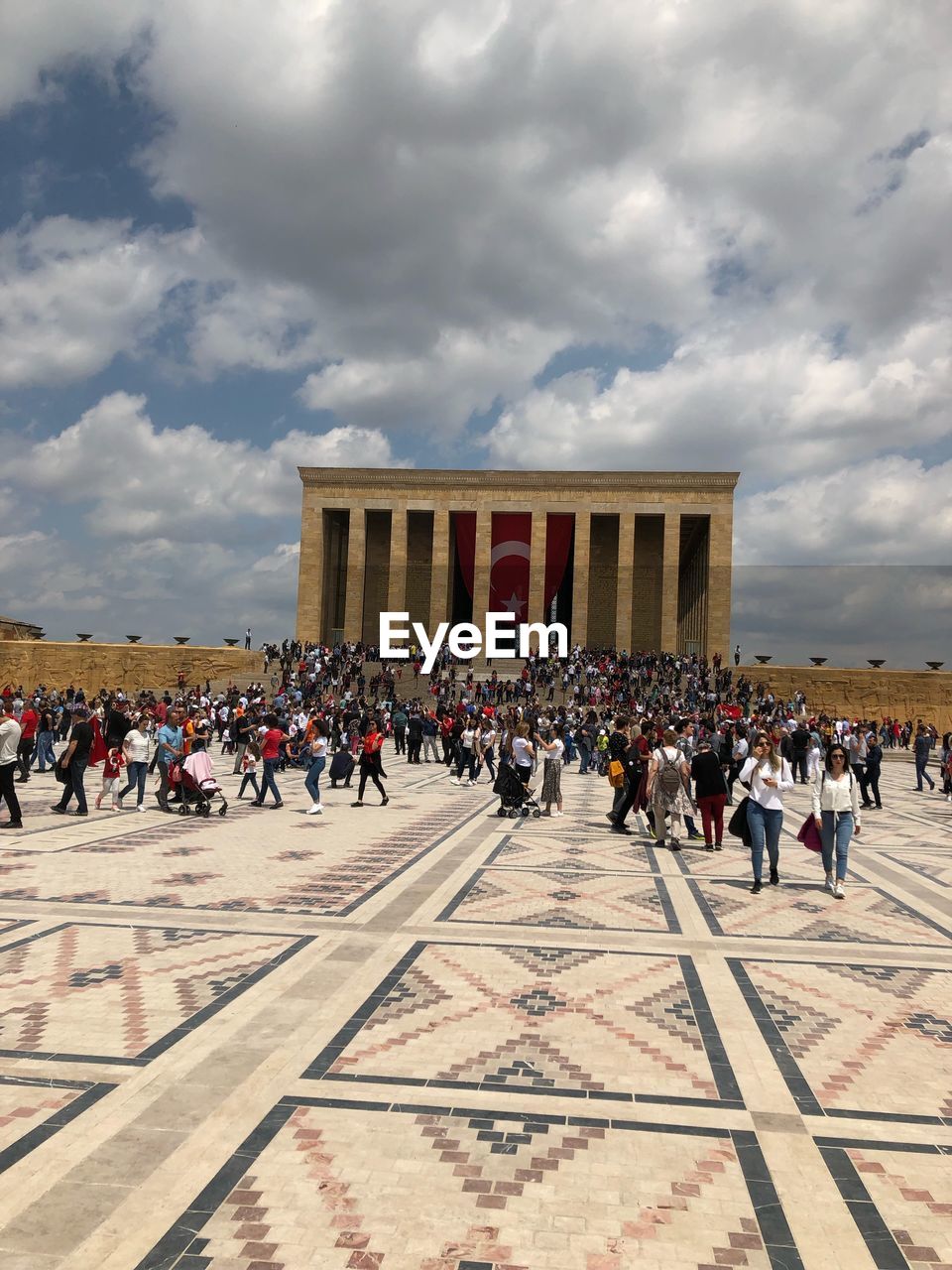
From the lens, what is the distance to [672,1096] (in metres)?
3.39

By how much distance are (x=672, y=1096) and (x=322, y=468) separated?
43205 millimetres

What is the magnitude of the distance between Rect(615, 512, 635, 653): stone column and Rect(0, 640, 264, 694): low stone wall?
1797 centimetres

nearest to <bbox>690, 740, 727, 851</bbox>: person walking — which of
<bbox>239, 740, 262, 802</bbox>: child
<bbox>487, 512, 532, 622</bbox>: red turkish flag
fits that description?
<bbox>239, 740, 262, 802</bbox>: child

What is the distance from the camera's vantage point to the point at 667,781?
934 centimetres

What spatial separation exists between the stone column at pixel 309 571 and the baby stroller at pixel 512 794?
33.6m

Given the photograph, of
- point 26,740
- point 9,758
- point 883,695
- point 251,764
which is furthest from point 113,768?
point 883,695

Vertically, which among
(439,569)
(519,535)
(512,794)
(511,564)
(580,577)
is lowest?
(512,794)

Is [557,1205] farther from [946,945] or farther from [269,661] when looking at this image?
[269,661]

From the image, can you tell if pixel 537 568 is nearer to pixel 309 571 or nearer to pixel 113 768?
pixel 309 571

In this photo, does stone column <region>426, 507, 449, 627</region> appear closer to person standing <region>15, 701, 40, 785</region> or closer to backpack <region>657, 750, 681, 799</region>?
person standing <region>15, 701, 40, 785</region>

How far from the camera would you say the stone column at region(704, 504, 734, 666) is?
4288 centimetres

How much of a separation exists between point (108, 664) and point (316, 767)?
31858mm

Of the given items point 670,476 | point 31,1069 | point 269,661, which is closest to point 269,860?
point 31,1069

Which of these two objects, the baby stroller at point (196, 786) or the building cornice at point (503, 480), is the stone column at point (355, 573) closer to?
the building cornice at point (503, 480)
